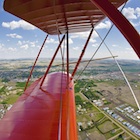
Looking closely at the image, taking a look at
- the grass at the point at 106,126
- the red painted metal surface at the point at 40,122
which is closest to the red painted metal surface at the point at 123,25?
the red painted metal surface at the point at 40,122

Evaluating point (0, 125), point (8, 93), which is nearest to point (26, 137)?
point (0, 125)

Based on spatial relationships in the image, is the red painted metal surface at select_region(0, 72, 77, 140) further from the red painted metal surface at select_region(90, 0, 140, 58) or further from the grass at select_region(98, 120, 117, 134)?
the grass at select_region(98, 120, 117, 134)

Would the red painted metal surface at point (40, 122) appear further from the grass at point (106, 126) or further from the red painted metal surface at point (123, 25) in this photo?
the grass at point (106, 126)

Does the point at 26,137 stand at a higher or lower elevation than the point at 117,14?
lower

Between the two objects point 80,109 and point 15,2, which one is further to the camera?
point 80,109

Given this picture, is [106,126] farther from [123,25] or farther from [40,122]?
[123,25]

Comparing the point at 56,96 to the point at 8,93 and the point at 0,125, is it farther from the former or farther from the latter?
the point at 8,93

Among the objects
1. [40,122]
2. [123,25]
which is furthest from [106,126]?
[123,25]

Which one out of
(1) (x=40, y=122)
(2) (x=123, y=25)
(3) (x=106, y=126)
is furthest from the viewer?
(3) (x=106, y=126)
